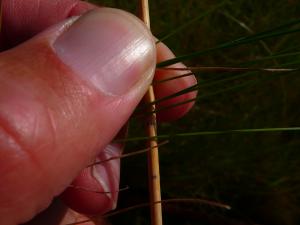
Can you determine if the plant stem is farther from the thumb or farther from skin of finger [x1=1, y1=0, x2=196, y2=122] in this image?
skin of finger [x1=1, y1=0, x2=196, y2=122]

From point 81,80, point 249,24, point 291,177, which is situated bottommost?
point 81,80

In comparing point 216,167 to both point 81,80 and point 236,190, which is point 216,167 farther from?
point 81,80

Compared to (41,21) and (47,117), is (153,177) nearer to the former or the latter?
(47,117)

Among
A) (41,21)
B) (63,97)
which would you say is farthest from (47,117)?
(41,21)

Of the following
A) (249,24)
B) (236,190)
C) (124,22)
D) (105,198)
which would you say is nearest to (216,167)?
(236,190)

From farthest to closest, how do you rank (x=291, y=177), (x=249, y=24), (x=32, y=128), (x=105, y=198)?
(x=249, y=24), (x=291, y=177), (x=105, y=198), (x=32, y=128)

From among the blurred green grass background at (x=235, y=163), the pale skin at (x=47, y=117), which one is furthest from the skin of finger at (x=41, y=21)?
the pale skin at (x=47, y=117)

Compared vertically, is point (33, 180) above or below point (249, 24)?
below

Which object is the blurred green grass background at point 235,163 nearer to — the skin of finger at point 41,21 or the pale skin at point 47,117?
the skin of finger at point 41,21
